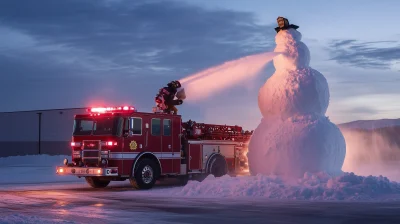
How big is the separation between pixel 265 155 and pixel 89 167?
18.6 ft

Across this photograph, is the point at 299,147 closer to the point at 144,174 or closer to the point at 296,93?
the point at 296,93

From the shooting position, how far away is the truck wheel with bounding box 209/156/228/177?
76.1 feet

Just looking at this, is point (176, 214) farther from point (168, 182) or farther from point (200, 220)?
point (168, 182)

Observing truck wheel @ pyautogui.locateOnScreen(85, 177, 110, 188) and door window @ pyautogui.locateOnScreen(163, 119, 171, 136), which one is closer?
door window @ pyautogui.locateOnScreen(163, 119, 171, 136)

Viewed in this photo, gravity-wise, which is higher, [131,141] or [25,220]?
[131,141]

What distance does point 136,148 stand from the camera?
65.7ft

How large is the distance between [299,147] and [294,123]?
92 centimetres

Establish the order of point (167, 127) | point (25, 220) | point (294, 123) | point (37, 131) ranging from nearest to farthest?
point (25, 220)
point (294, 123)
point (167, 127)
point (37, 131)

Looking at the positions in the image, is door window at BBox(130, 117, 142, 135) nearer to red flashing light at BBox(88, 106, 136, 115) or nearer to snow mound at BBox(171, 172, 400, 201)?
red flashing light at BBox(88, 106, 136, 115)

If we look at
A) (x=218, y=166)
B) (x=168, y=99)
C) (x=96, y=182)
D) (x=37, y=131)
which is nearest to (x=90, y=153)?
(x=96, y=182)

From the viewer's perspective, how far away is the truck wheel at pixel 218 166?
2320cm

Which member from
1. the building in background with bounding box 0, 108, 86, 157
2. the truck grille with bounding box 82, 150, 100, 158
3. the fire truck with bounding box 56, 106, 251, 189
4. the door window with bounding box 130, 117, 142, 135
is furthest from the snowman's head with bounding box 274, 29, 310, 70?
the building in background with bounding box 0, 108, 86, 157

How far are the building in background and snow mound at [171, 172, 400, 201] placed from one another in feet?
98.6

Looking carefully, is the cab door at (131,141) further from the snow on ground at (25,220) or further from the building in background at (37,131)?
the building in background at (37,131)
